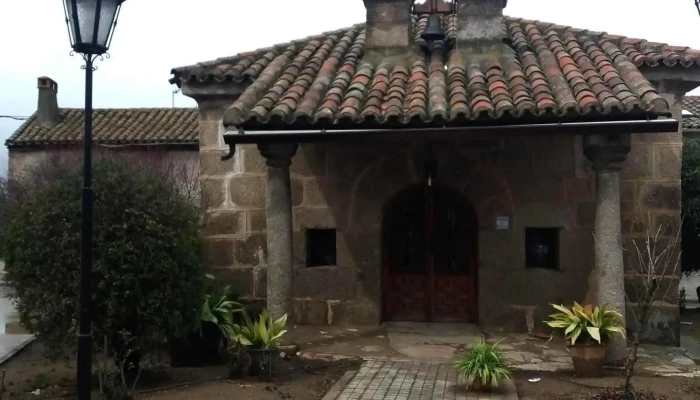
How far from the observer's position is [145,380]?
23.6 feet

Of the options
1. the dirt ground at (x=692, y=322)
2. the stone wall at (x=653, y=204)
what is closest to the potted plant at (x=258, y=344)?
the stone wall at (x=653, y=204)

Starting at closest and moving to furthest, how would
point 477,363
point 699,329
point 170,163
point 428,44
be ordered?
point 477,363, point 428,44, point 699,329, point 170,163

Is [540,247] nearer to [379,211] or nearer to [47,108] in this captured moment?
[379,211]

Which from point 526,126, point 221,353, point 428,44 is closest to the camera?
point 526,126

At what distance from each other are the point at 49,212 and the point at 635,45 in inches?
306

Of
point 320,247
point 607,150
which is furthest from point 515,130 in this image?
point 320,247

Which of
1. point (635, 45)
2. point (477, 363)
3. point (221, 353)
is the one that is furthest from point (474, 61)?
point (221, 353)

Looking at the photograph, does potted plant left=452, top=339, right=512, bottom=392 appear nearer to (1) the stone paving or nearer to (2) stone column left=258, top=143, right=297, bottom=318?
(1) the stone paving

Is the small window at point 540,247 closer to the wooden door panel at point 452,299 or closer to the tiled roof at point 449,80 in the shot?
the wooden door panel at point 452,299

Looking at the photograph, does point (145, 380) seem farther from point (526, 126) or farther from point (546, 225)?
point (546, 225)

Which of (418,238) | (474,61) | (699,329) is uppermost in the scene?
(474,61)

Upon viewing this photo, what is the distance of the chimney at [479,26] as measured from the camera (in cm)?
912

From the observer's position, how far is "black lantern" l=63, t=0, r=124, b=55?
5.07 m

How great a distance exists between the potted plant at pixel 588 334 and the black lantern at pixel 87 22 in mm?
4997
